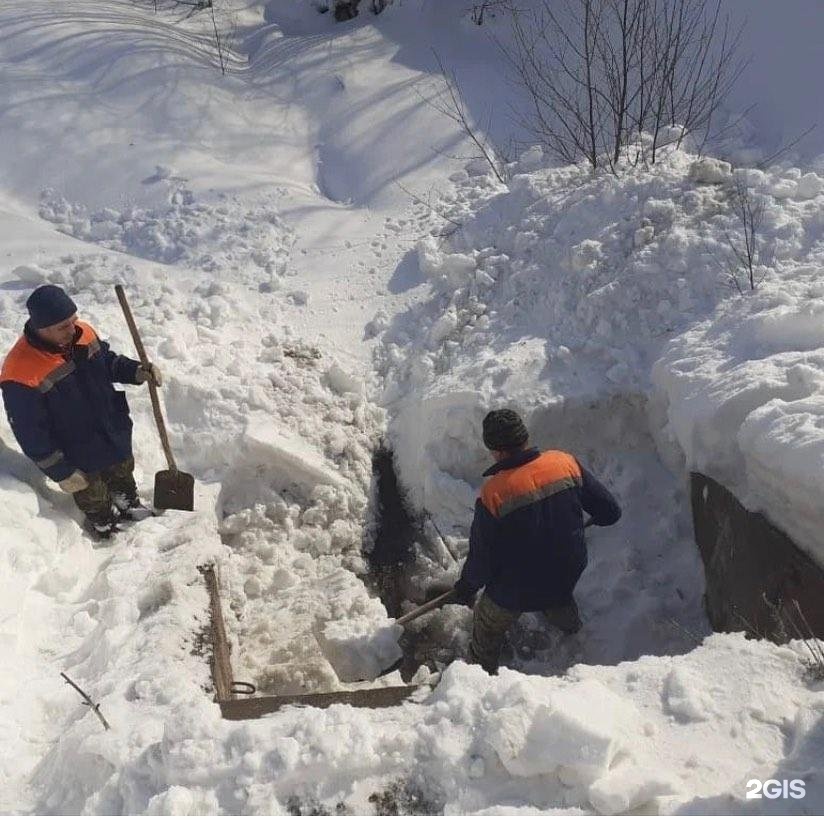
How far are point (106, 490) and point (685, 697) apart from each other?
3.25m

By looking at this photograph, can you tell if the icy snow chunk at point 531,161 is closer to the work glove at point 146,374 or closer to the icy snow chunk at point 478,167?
the icy snow chunk at point 478,167

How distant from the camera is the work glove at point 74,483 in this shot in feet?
13.9

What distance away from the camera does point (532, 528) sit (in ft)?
12.3

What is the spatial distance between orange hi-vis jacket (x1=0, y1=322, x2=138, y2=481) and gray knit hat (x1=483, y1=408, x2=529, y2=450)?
212 cm

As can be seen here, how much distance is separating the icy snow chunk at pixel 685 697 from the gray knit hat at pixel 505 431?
1.19 meters

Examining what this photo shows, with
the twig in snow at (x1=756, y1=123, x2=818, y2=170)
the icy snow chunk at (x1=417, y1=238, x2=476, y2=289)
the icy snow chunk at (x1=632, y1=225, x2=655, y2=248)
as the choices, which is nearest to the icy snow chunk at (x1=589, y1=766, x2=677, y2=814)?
the icy snow chunk at (x1=632, y1=225, x2=655, y2=248)

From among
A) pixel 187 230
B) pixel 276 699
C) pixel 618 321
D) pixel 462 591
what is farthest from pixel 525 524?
pixel 187 230

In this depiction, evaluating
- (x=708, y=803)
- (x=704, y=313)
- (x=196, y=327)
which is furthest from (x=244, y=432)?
(x=708, y=803)

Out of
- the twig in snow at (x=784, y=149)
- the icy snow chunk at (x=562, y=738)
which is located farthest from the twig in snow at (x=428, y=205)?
the icy snow chunk at (x=562, y=738)

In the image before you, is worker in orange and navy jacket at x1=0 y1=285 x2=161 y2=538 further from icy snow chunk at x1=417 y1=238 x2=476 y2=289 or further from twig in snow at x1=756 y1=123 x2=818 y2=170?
twig in snow at x1=756 y1=123 x2=818 y2=170

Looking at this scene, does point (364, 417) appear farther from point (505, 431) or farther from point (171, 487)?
point (505, 431)

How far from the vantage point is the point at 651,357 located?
16.5ft

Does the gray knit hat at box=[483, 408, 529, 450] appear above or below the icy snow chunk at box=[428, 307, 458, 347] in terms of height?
above

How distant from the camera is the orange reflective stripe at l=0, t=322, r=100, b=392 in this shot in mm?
4004
